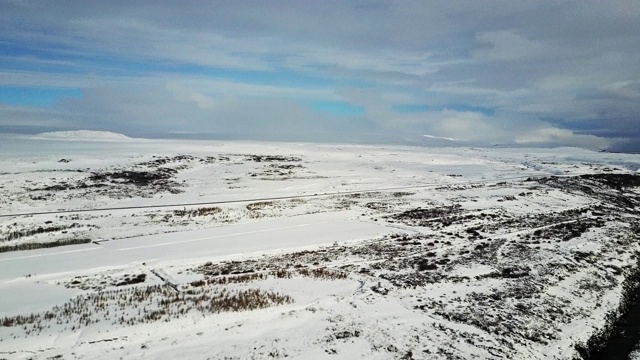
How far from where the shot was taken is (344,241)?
28.2m

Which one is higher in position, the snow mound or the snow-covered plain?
the snow mound

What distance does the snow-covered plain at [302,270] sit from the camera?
46.5 feet

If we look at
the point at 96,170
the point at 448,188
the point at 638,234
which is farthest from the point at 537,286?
the point at 96,170

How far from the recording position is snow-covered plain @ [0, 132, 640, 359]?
14188 millimetres

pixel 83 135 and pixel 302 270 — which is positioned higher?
pixel 83 135

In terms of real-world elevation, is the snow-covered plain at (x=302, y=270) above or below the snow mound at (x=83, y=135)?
below

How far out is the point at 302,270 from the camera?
72.5 ft

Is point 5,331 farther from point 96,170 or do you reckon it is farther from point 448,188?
point 448,188

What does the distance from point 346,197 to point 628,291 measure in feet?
95.0

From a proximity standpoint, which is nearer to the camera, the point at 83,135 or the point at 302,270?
the point at 302,270

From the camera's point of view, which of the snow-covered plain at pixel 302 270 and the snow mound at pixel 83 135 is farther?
the snow mound at pixel 83 135

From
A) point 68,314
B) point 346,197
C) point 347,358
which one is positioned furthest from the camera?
point 346,197

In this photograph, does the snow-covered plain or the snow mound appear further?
the snow mound

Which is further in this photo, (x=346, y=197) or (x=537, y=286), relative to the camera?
(x=346, y=197)
